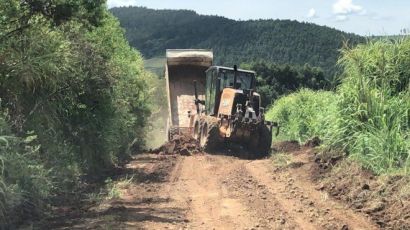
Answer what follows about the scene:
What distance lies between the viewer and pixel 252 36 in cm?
8256

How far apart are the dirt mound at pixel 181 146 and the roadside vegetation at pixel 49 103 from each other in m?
3.89

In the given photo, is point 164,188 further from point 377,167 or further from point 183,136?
point 183,136

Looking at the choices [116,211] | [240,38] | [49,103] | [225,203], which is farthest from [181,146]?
[240,38]

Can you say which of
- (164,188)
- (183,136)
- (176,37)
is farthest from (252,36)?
(164,188)

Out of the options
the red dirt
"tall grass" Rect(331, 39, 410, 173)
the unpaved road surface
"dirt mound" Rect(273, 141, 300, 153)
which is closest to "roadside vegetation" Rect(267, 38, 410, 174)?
"tall grass" Rect(331, 39, 410, 173)

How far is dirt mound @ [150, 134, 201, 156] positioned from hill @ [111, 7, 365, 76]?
34240 mm

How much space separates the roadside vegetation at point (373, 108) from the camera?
9984mm

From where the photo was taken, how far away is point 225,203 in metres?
9.59

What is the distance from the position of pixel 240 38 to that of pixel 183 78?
192 ft

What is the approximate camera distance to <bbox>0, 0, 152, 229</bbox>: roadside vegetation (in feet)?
27.2

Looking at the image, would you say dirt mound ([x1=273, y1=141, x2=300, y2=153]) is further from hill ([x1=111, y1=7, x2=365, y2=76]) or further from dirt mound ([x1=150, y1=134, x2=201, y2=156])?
hill ([x1=111, y1=7, x2=365, y2=76])

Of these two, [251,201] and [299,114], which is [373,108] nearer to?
[251,201]

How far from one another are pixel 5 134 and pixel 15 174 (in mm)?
760

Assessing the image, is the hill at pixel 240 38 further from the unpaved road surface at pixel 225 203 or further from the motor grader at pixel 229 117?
the unpaved road surface at pixel 225 203
